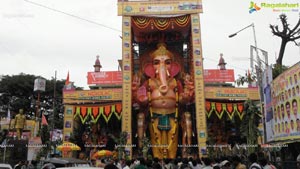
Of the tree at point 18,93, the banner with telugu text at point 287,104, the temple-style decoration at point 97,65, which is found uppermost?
the temple-style decoration at point 97,65

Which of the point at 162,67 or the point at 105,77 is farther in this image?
the point at 105,77

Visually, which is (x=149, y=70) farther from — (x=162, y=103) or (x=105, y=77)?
(x=105, y=77)

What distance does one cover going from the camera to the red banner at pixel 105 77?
38156 millimetres

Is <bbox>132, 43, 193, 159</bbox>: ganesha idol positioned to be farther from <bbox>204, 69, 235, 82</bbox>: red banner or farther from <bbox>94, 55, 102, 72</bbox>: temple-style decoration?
<bbox>94, 55, 102, 72</bbox>: temple-style decoration

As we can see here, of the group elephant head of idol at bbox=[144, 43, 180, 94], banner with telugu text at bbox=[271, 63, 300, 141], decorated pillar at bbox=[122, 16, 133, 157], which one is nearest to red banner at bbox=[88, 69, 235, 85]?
elephant head of idol at bbox=[144, 43, 180, 94]

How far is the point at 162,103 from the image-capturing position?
1244 inches

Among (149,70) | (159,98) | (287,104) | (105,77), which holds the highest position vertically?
(105,77)

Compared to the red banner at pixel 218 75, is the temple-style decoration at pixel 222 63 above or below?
above

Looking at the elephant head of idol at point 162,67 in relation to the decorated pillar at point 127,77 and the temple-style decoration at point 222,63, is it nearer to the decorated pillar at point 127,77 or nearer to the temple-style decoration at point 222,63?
the decorated pillar at point 127,77

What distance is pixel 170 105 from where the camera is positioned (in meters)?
31.8

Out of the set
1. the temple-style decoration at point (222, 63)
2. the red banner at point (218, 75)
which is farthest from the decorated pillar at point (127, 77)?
the temple-style decoration at point (222, 63)

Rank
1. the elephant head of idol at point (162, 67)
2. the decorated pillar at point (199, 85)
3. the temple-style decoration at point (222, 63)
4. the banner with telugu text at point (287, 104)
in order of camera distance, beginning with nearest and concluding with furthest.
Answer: the banner with telugu text at point (287, 104)
the decorated pillar at point (199, 85)
the elephant head of idol at point (162, 67)
the temple-style decoration at point (222, 63)

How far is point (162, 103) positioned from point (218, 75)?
33.2 feet

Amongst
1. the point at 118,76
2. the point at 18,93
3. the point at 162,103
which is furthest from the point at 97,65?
the point at 18,93
